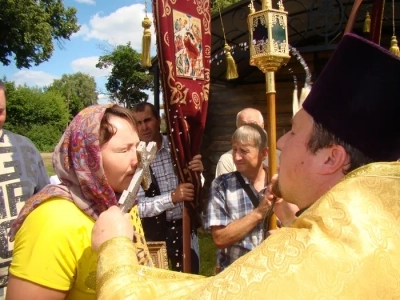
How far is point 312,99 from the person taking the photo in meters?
1.33

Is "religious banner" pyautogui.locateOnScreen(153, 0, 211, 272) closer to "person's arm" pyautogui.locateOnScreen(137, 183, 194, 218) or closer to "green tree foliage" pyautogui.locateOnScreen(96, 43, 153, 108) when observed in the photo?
"person's arm" pyautogui.locateOnScreen(137, 183, 194, 218)

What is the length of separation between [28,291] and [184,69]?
5.21ft

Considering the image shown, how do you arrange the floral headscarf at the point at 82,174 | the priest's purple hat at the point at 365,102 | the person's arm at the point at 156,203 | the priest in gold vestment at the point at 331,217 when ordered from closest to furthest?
1. the priest in gold vestment at the point at 331,217
2. the priest's purple hat at the point at 365,102
3. the floral headscarf at the point at 82,174
4. the person's arm at the point at 156,203

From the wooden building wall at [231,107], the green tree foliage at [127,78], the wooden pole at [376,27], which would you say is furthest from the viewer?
the green tree foliage at [127,78]

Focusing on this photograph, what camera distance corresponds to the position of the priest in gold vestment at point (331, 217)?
1.02 meters

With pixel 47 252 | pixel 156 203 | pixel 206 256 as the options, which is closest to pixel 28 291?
pixel 47 252

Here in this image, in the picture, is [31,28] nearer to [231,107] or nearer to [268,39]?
[231,107]

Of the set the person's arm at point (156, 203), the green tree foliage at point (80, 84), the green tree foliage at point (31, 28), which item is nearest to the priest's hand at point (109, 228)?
the person's arm at point (156, 203)

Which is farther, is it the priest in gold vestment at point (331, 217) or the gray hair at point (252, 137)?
the gray hair at point (252, 137)

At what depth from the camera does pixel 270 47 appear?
2445 millimetres

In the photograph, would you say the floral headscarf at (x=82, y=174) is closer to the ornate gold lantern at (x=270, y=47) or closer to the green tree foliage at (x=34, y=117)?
the ornate gold lantern at (x=270, y=47)

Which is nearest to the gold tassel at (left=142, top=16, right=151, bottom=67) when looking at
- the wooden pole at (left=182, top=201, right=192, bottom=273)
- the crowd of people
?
the wooden pole at (left=182, top=201, right=192, bottom=273)

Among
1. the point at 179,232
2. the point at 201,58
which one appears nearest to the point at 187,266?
the point at 179,232

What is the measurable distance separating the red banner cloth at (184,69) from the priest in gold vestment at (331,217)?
1153mm
